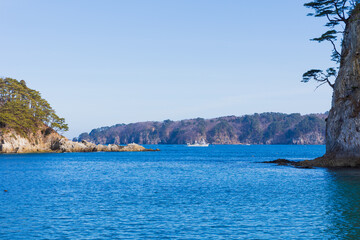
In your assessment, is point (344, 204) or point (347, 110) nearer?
point (344, 204)

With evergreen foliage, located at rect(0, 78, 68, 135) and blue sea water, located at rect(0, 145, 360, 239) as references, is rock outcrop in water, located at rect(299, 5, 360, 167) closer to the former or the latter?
blue sea water, located at rect(0, 145, 360, 239)

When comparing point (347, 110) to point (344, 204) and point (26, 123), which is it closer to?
point (344, 204)

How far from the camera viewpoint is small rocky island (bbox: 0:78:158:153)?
429 feet

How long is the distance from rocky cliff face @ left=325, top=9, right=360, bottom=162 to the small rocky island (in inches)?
4015

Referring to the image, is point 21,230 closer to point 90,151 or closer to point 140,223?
point 140,223

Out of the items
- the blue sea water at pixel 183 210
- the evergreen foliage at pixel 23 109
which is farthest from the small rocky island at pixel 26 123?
the blue sea water at pixel 183 210

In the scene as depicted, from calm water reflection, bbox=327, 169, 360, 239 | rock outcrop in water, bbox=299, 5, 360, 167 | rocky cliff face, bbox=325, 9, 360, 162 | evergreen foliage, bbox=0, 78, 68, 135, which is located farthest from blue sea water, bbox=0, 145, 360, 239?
evergreen foliage, bbox=0, 78, 68, 135

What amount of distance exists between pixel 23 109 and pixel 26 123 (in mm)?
5458

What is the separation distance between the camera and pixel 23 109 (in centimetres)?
13450

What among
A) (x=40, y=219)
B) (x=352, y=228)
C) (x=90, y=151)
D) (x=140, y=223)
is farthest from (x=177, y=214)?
(x=90, y=151)

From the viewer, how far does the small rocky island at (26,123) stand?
130875mm

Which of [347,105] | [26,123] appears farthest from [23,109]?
[347,105]

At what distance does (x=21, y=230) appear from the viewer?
25656 mm

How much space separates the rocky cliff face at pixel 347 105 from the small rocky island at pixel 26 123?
335ft
